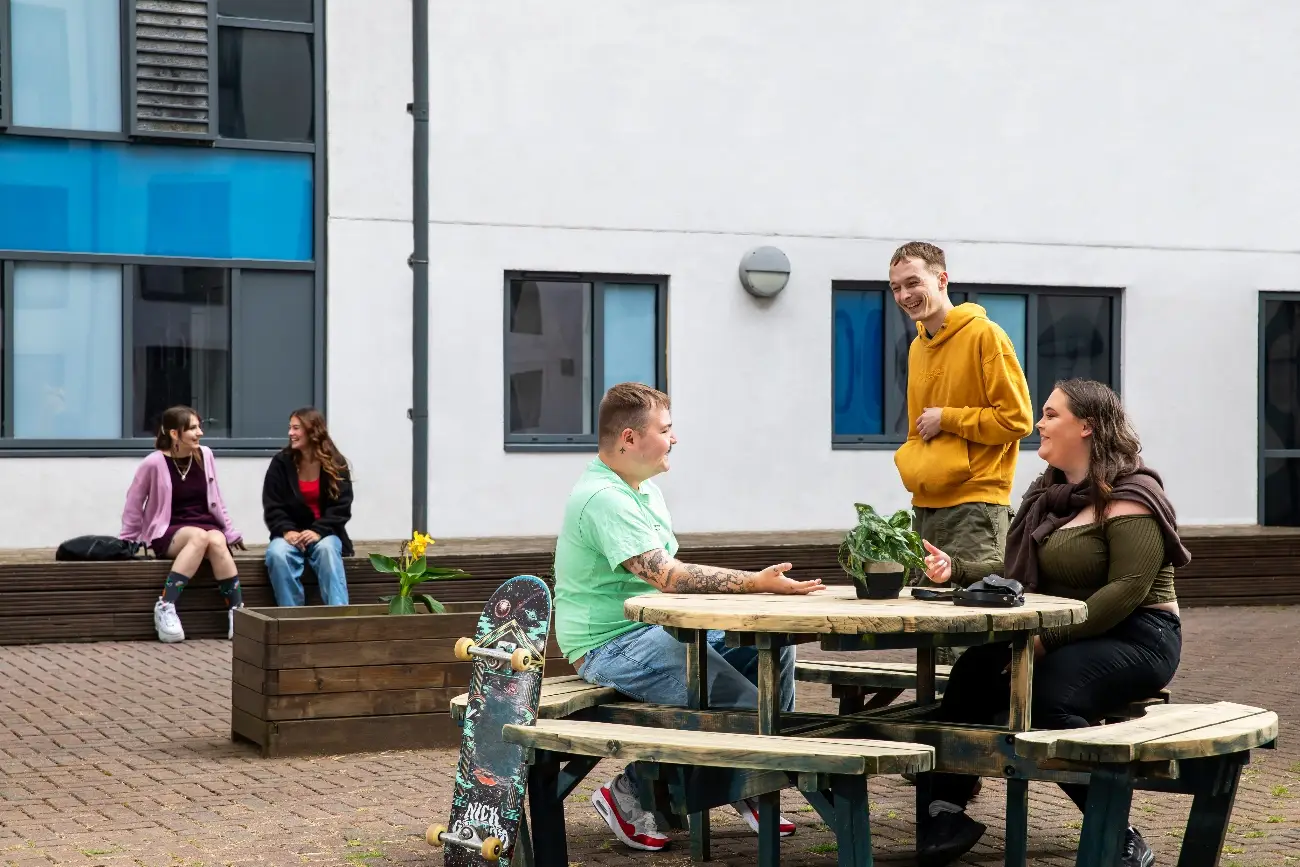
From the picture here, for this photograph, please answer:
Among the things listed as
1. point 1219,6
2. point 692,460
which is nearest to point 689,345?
point 692,460

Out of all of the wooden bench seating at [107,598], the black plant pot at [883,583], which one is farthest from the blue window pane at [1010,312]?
the black plant pot at [883,583]

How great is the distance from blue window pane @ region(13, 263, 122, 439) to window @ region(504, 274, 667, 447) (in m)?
3.21

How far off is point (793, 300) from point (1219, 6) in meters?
5.02

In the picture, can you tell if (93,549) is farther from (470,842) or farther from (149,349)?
(470,842)

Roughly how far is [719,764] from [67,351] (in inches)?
431

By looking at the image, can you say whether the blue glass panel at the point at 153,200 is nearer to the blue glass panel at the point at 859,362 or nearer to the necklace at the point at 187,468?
the necklace at the point at 187,468

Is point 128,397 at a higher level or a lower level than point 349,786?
higher

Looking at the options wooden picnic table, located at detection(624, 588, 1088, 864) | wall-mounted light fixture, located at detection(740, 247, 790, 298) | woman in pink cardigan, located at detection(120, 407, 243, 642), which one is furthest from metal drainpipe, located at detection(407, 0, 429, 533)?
wooden picnic table, located at detection(624, 588, 1088, 864)

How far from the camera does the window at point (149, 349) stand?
14.5 metres

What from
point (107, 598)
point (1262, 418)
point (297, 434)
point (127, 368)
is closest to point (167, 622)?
point (107, 598)

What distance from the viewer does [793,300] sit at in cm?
1628

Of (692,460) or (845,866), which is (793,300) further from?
(845,866)

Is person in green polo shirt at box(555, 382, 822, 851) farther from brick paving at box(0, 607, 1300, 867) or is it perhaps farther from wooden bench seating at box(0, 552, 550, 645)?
wooden bench seating at box(0, 552, 550, 645)

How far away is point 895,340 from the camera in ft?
54.9
